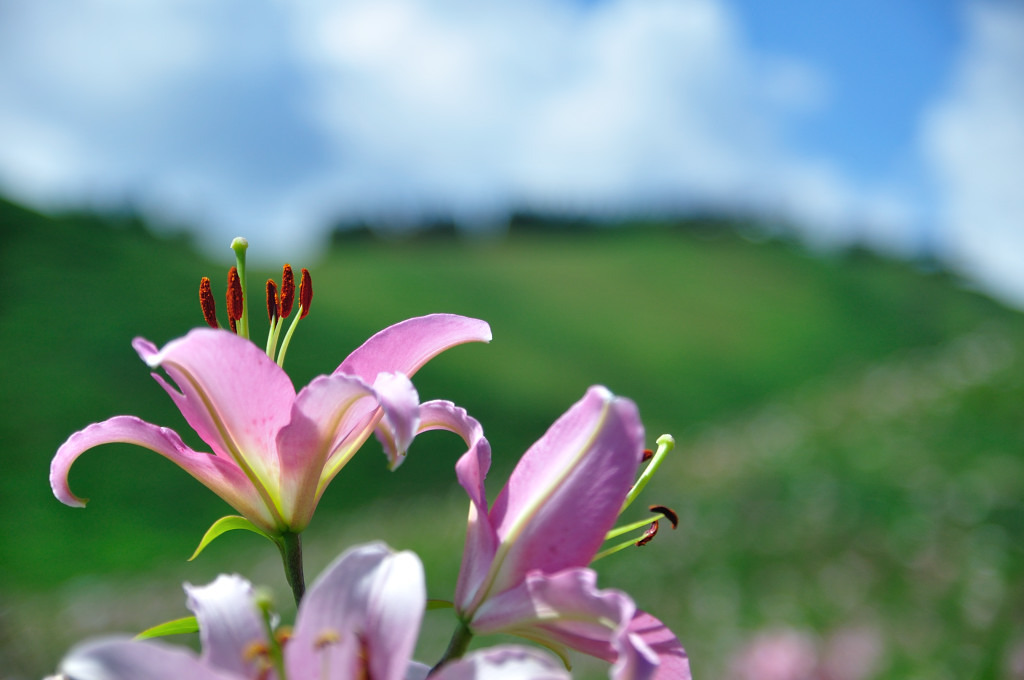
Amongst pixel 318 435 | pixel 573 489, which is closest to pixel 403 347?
pixel 318 435

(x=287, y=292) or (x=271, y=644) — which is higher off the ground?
(x=287, y=292)

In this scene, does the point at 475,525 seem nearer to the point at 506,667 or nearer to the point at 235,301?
the point at 506,667

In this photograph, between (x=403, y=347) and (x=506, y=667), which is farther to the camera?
(x=403, y=347)

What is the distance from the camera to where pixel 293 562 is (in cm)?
82

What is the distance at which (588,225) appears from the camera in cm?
3428

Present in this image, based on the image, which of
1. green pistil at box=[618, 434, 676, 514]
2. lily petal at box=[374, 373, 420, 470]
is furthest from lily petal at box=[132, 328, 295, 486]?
green pistil at box=[618, 434, 676, 514]

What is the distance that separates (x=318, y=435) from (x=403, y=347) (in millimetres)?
109

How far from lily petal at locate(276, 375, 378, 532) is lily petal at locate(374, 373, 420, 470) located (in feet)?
0.07

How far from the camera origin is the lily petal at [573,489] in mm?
690

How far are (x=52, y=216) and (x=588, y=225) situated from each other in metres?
19.8

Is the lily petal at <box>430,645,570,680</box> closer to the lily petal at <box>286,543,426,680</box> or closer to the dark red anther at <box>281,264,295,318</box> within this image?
the lily petal at <box>286,543,426,680</box>

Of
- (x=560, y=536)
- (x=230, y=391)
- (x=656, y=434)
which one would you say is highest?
(x=230, y=391)

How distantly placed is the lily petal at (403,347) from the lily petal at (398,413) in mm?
108

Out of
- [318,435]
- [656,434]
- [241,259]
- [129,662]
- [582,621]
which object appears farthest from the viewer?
[656,434]
